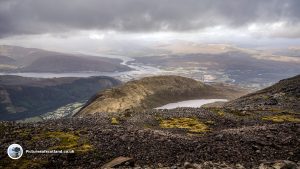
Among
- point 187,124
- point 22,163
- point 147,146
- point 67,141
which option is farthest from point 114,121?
point 22,163

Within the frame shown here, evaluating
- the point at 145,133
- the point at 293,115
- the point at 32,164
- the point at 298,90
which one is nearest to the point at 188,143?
the point at 145,133

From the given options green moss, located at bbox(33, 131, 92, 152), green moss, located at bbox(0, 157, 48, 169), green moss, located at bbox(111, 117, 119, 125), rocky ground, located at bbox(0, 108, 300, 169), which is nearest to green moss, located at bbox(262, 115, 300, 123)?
rocky ground, located at bbox(0, 108, 300, 169)

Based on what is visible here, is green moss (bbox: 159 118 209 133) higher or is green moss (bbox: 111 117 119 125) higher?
green moss (bbox: 111 117 119 125)

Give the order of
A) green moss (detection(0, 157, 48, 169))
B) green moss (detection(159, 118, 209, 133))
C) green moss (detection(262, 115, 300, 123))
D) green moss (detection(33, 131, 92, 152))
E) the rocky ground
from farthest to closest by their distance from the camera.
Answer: green moss (detection(262, 115, 300, 123)) → green moss (detection(159, 118, 209, 133)) → green moss (detection(33, 131, 92, 152)) → the rocky ground → green moss (detection(0, 157, 48, 169))

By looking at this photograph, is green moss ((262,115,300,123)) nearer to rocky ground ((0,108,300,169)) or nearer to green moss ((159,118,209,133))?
rocky ground ((0,108,300,169))

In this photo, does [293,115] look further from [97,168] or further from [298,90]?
[97,168]

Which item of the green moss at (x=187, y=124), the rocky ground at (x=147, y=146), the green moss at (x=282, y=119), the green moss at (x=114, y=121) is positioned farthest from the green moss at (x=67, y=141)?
the green moss at (x=282, y=119)

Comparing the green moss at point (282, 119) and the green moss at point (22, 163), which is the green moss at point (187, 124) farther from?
the green moss at point (22, 163)
